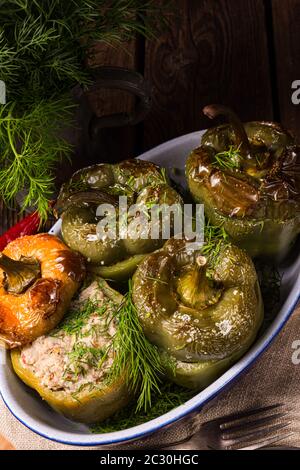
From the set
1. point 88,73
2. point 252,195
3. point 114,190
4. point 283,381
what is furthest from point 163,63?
point 283,381

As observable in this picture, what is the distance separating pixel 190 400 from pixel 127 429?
0.53ft

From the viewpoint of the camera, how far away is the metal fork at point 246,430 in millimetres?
1969

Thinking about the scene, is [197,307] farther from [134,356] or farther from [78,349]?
[78,349]

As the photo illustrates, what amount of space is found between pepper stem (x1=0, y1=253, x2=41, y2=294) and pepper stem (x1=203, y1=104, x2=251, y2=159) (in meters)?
0.59

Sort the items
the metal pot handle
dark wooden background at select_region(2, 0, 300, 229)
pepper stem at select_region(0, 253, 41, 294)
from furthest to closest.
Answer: dark wooden background at select_region(2, 0, 300, 229) → the metal pot handle → pepper stem at select_region(0, 253, 41, 294)

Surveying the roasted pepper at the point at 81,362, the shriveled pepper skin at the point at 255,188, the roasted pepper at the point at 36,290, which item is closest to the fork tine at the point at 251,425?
the roasted pepper at the point at 81,362

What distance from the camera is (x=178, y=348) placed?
1.84 meters

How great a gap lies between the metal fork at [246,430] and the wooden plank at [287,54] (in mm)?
950

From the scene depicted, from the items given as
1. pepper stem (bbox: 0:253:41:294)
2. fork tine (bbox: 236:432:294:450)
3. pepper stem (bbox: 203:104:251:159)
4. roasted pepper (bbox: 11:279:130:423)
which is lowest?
fork tine (bbox: 236:432:294:450)

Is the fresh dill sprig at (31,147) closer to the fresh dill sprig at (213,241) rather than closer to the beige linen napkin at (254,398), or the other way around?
the fresh dill sprig at (213,241)

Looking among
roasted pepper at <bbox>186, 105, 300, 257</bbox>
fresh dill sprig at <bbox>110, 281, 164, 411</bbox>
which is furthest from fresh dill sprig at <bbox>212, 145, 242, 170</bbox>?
fresh dill sprig at <bbox>110, 281, 164, 411</bbox>

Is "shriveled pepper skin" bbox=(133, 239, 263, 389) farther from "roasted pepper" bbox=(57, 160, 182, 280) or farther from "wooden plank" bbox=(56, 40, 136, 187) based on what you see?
"wooden plank" bbox=(56, 40, 136, 187)

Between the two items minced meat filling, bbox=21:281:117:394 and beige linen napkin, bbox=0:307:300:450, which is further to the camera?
beige linen napkin, bbox=0:307:300:450

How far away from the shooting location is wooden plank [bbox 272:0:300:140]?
8.39ft
